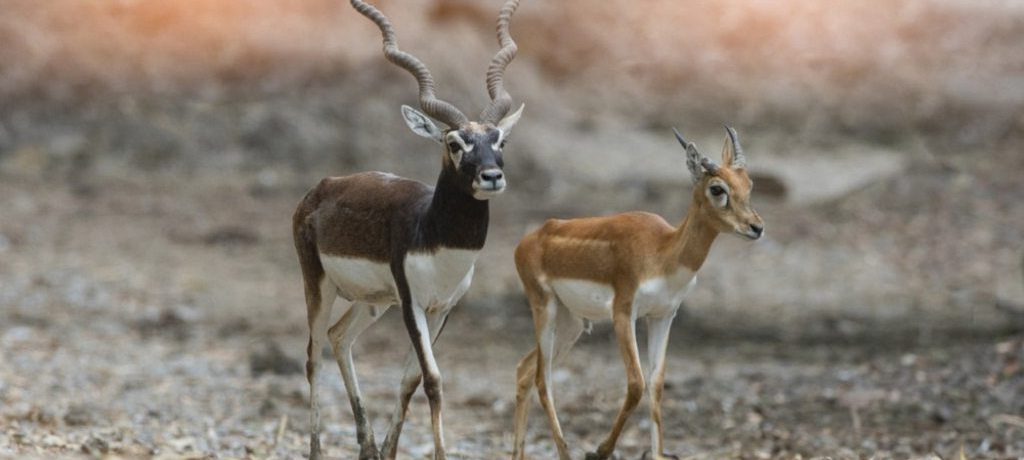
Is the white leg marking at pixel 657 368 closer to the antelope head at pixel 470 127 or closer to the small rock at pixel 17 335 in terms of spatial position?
the antelope head at pixel 470 127

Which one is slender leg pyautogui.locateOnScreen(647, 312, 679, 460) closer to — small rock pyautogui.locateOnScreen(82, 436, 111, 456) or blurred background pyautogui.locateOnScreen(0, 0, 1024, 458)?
blurred background pyautogui.locateOnScreen(0, 0, 1024, 458)

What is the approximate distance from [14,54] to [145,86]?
225cm

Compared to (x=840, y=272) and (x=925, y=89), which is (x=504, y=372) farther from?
(x=925, y=89)

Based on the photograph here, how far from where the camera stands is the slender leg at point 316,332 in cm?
960

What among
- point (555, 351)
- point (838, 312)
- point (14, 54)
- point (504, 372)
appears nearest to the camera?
point (555, 351)

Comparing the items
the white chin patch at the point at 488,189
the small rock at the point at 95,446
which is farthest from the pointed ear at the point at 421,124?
the small rock at the point at 95,446

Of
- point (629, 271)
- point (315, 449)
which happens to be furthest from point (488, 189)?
point (315, 449)

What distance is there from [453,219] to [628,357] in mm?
1227

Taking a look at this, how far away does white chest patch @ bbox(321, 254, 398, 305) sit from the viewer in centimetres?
912

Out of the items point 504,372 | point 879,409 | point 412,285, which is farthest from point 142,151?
point 412,285

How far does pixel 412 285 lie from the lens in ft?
28.6

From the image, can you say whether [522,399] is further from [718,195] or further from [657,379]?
[718,195]

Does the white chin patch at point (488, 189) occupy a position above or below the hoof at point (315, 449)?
above

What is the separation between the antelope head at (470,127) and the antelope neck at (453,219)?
0.22 ft
